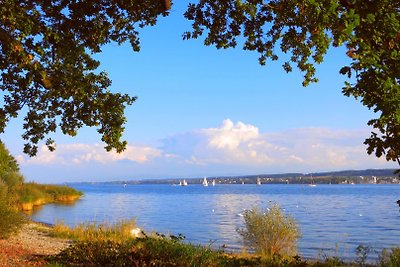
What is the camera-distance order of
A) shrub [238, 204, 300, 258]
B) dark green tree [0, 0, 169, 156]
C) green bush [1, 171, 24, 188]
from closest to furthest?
dark green tree [0, 0, 169, 156], shrub [238, 204, 300, 258], green bush [1, 171, 24, 188]

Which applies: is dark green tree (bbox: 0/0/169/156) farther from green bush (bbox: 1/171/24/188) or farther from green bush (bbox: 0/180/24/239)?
green bush (bbox: 1/171/24/188)

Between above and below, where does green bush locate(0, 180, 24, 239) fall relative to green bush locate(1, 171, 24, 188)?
below

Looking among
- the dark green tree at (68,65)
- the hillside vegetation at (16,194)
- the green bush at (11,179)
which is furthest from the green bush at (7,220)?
the green bush at (11,179)

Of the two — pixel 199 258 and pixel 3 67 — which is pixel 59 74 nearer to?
pixel 3 67

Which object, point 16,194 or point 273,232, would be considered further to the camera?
point 16,194

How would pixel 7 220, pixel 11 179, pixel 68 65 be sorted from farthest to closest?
pixel 11 179 < pixel 7 220 < pixel 68 65

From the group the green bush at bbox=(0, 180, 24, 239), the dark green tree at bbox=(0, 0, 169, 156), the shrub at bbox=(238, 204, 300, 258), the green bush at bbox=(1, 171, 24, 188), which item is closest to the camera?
the dark green tree at bbox=(0, 0, 169, 156)

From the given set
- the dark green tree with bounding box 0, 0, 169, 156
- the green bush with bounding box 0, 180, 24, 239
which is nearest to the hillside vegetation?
the green bush with bounding box 0, 180, 24, 239

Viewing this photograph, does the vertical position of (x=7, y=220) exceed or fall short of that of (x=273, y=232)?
it exceeds it

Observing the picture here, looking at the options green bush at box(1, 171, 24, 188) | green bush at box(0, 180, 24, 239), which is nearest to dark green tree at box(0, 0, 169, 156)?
green bush at box(0, 180, 24, 239)

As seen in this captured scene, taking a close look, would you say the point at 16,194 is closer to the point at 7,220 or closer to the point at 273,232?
the point at 7,220

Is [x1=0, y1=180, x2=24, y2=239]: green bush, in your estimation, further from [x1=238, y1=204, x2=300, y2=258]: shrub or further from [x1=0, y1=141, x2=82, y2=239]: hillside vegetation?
[x1=238, y1=204, x2=300, y2=258]: shrub

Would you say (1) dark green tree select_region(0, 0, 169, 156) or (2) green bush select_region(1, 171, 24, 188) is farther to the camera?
(2) green bush select_region(1, 171, 24, 188)

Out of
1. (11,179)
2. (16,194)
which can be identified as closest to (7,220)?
(16,194)
